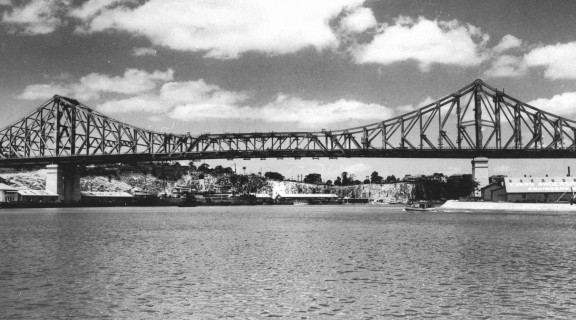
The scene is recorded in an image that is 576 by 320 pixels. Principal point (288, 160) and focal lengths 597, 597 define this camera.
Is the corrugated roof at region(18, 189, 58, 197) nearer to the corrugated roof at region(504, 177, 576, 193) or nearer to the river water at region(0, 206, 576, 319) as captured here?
the corrugated roof at region(504, 177, 576, 193)

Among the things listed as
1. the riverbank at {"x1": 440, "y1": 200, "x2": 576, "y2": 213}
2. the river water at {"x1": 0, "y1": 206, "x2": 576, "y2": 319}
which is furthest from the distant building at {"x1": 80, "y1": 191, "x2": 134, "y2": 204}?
the river water at {"x1": 0, "y1": 206, "x2": 576, "y2": 319}

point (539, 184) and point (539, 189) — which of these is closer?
point (539, 189)

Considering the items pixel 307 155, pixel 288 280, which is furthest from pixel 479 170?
pixel 288 280

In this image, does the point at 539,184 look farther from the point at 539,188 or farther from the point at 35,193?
the point at 35,193

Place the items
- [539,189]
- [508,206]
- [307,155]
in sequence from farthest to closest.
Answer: [307,155]
[539,189]
[508,206]

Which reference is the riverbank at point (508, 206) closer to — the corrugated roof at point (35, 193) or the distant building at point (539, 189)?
the distant building at point (539, 189)

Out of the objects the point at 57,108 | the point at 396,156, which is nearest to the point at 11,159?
the point at 57,108

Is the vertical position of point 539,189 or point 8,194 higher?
point 8,194
